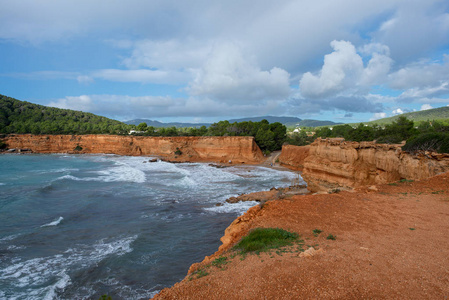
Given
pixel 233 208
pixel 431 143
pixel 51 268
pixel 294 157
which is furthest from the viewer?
pixel 294 157

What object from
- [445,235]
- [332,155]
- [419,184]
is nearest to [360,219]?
[445,235]

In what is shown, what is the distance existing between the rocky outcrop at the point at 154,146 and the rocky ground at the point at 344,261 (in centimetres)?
3391

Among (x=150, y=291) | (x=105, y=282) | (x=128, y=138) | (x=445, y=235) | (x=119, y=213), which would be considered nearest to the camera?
(x=445, y=235)

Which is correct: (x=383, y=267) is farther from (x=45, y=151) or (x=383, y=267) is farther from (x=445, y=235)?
(x=45, y=151)

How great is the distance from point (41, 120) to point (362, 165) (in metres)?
86.1

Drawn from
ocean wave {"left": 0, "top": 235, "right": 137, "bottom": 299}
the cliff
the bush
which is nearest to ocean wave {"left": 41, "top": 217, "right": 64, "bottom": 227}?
ocean wave {"left": 0, "top": 235, "right": 137, "bottom": 299}

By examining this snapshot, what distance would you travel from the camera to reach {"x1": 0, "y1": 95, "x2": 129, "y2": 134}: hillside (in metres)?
62.7

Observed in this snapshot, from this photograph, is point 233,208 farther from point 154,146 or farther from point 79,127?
point 79,127

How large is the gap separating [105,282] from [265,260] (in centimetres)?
601

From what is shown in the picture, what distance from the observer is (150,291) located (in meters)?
7.68

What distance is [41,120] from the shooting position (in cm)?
7156

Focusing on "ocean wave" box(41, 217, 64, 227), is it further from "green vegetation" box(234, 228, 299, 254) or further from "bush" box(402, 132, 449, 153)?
"bush" box(402, 132, 449, 153)

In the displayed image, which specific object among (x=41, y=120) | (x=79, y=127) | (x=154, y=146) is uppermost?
(x=41, y=120)

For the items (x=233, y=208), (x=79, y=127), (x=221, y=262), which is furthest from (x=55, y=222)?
(x=79, y=127)
